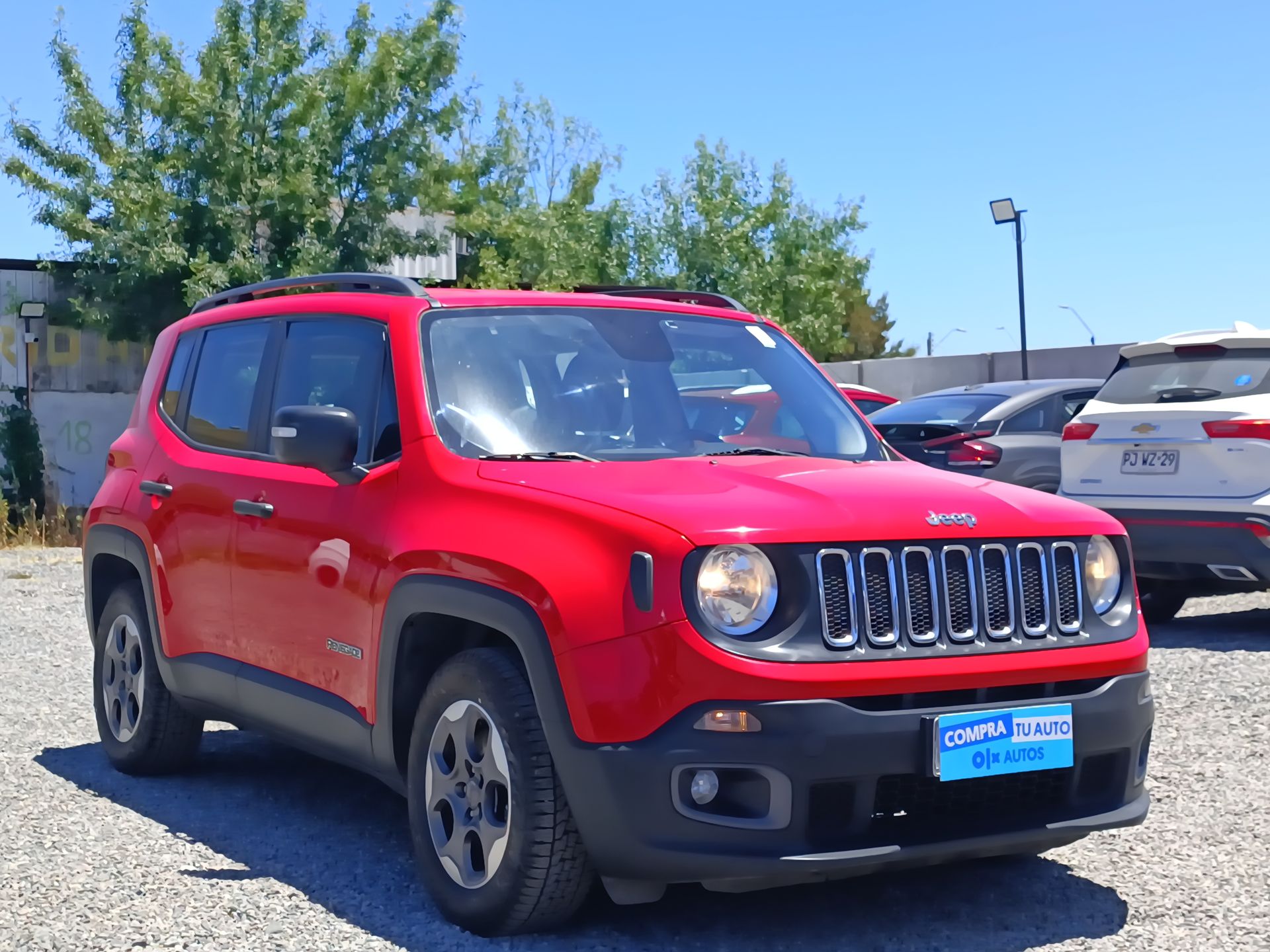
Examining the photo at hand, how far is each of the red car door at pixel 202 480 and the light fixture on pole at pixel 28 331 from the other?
17088 millimetres

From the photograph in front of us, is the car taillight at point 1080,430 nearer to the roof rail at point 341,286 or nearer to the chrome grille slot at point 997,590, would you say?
the roof rail at point 341,286

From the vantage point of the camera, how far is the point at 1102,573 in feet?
14.7

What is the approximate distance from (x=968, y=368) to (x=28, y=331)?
1713cm

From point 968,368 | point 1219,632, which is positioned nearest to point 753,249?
point 968,368

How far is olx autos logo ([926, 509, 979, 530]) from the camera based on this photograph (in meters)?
4.08

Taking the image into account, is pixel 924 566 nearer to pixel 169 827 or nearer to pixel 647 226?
pixel 169 827

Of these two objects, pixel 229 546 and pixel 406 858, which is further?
pixel 229 546

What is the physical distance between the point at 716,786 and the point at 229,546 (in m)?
2.46

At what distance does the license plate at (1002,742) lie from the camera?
3891 mm

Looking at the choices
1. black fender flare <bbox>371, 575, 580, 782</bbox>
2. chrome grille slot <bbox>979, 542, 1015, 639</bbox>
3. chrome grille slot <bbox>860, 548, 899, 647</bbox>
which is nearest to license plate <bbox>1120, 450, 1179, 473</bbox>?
chrome grille slot <bbox>979, 542, 1015, 639</bbox>

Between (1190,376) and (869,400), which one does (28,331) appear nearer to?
(869,400)

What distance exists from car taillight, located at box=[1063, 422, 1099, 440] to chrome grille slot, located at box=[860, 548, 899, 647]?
20.6ft

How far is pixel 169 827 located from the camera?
5559mm

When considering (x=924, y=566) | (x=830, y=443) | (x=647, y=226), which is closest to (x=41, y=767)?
(x=830, y=443)
